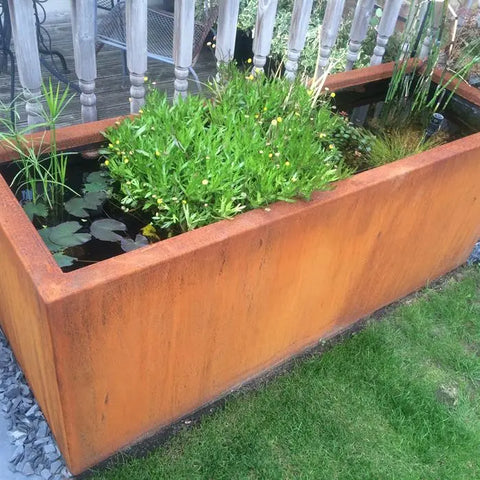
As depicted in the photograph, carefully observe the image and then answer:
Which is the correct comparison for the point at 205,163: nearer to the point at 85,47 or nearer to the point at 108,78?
the point at 85,47

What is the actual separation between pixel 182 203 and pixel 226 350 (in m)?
0.64

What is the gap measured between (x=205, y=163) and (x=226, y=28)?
0.82 m

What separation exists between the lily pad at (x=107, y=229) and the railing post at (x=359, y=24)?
6.05 feet

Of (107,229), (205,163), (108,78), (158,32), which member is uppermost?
(205,163)

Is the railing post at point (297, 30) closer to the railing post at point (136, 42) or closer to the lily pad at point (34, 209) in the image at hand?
the railing post at point (136, 42)

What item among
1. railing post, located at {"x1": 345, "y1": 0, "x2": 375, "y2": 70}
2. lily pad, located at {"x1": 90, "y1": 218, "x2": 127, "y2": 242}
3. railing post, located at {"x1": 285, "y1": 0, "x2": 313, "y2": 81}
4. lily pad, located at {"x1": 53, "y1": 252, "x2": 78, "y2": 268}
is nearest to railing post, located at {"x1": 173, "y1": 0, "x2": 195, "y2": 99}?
railing post, located at {"x1": 285, "y1": 0, "x2": 313, "y2": 81}

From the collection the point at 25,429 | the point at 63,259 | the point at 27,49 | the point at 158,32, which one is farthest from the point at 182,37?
the point at 158,32

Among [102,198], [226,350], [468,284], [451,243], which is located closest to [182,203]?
[102,198]

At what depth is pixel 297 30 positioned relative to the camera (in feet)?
8.60

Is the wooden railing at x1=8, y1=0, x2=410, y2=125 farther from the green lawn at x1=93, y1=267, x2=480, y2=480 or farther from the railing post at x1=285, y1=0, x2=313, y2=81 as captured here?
the green lawn at x1=93, y1=267, x2=480, y2=480

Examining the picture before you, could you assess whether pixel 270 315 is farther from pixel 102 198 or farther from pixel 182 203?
pixel 102 198

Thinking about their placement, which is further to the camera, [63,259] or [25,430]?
[25,430]

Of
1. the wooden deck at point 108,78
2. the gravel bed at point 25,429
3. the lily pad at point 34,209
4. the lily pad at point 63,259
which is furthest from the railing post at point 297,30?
the gravel bed at point 25,429

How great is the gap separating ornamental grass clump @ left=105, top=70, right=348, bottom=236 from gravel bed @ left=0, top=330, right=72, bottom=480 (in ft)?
2.99
